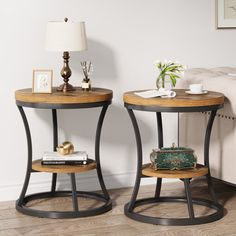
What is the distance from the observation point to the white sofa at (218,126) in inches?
152

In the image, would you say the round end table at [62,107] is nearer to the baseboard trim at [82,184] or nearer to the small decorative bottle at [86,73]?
the small decorative bottle at [86,73]

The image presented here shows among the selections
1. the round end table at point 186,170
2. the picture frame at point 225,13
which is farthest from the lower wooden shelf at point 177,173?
the picture frame at point 225,13

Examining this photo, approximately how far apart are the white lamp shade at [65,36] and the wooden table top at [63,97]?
0.86 ft

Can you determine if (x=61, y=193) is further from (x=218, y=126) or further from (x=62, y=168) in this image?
(x=218, y=126)

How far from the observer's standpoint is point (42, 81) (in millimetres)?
3820

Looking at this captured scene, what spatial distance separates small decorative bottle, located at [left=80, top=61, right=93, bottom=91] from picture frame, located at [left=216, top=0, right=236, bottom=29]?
45.5 inches

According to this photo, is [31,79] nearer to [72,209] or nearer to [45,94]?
[45,94]

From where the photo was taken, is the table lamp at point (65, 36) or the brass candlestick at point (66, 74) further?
the brass candlestick at point (66, 74)

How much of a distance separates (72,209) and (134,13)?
1.41 metres

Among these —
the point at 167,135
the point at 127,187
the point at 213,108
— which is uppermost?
the point at 213,108

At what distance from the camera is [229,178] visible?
3.92 metres

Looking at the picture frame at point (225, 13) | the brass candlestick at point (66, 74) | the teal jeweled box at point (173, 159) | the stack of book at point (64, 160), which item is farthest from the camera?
the picture frame at point (225, 13)

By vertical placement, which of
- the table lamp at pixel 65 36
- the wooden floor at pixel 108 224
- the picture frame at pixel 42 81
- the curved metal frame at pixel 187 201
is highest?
the table lamp at pixel 65 36

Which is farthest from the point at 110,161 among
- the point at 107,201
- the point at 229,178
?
the point at 229,178
